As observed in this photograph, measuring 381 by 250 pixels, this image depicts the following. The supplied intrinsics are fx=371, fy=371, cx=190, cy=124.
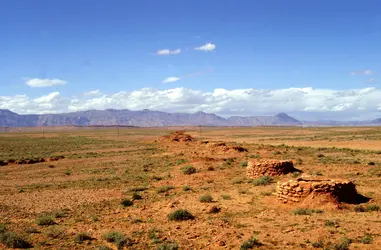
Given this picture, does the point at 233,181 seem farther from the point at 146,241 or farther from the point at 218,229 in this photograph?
the point at 146,241

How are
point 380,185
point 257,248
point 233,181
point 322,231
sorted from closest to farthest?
point 257,248 → point 322,231 → point 380,185 → point 233,181

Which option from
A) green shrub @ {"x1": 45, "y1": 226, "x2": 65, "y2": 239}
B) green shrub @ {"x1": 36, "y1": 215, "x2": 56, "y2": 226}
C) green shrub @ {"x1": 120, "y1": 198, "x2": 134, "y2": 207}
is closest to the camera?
green shrub @ {"x1": 45, "y1": 226, "x2": 65, "y2": 239}

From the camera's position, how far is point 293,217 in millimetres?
14109

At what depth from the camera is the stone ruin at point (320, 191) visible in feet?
51.4

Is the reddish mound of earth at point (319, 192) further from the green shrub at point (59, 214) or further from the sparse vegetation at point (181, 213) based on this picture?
the green shrub at point (59, 214)

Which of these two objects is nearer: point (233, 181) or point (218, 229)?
point (218, 229)

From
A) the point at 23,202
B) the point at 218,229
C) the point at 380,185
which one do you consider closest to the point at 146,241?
the point at 218,229

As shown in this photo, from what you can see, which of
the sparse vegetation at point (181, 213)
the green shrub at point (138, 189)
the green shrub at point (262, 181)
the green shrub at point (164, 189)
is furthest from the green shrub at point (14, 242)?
the green shrub at point (262, 181)

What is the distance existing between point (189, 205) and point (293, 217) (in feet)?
16.3

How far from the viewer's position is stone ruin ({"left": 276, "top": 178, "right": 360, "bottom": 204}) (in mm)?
15664

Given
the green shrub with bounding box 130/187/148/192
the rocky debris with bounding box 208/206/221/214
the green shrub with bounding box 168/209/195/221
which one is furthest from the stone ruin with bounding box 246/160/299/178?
the green shrub with bounding box 168/209/195/221

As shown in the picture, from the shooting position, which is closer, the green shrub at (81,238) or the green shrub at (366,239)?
the green shrub at (366,239)

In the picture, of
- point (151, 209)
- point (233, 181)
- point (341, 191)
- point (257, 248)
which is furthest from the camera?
point (233, 181)

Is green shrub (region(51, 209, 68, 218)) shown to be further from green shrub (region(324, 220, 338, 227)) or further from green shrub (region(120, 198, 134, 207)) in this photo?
green shrub (region(324, 220, 338, 227))
